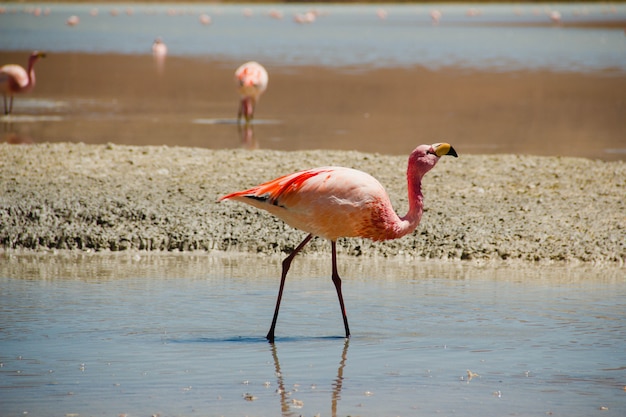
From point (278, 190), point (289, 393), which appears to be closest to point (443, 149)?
point (278, 190)

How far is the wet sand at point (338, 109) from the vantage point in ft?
46.6

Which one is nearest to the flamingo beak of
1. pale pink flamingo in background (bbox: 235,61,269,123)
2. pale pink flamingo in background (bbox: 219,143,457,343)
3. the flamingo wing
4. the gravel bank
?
pale pink flamingo in background (bbox: 219,143,457,343)

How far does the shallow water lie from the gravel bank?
0.29 meters

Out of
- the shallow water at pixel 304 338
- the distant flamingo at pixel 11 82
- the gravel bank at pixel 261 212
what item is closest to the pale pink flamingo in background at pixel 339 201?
the shallow water at pixel 304 338

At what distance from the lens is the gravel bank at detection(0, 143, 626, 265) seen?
853cm

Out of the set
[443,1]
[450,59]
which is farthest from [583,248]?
[443,1]

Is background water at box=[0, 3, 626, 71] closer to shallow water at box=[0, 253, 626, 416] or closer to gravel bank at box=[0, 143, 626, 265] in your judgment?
gravel bank at box=[0, 143, 626, 265]

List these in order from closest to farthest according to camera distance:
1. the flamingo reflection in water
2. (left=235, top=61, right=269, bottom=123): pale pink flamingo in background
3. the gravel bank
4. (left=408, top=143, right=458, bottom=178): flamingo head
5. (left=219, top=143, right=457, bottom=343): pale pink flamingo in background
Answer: the flamingo reflection in water, (left=219, top=143, right=457, bottom=343): pale pink flamingo in background, (left=408, top=143, right=458, bottom=178): flamingo head, the gravel bank, (left=235, top=61, right=269, bottom=123): pale pink flamingo in background

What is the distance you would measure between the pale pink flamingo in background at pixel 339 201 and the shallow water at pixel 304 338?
46cm

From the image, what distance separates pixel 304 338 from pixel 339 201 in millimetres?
843

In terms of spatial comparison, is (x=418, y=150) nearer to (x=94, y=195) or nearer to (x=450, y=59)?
(x=94, y=195)

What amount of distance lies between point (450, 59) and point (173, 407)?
27.3m

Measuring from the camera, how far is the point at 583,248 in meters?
8.44

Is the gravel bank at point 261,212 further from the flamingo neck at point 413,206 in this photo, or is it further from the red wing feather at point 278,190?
the red wing feather at point 278,190
